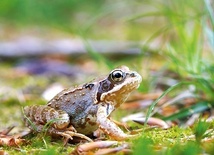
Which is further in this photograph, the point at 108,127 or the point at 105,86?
the point at 105,86

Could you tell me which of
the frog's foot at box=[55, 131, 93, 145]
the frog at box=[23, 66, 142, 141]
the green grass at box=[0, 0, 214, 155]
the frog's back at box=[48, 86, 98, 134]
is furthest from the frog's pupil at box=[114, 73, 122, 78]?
the frog's foot at box=[55, 131, 93, 145]

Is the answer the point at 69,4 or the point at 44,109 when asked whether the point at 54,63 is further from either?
the point at 69,4

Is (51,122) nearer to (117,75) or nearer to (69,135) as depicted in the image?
(69,135)

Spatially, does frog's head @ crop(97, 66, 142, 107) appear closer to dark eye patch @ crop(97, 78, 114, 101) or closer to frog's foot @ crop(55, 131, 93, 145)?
dark eye patch @ crop(97, 78, 114, 101)

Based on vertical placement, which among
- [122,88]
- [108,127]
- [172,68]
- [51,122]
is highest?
[172,68]

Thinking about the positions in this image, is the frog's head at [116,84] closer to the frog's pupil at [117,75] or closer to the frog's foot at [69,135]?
the frog's pupil at [117,75]

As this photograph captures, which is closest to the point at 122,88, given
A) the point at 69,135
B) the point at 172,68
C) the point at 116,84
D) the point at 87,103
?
the point at 116,84
